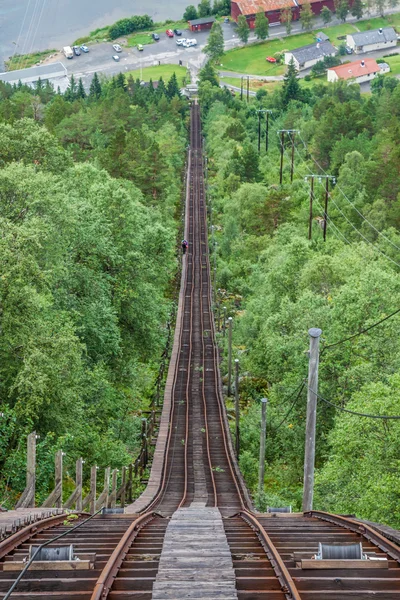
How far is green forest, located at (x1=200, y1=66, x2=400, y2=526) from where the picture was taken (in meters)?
24.4

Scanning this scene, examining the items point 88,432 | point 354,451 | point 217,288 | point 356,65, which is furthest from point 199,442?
point 356,65

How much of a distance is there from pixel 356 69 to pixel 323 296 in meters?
119

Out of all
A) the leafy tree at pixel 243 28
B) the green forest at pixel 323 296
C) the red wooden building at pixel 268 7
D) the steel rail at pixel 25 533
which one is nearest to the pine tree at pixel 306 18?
the red wooden building at pixel 268 7

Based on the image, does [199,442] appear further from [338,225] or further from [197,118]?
[197,118]

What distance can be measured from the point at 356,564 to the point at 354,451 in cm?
1484

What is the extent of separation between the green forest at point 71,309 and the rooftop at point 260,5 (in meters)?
131

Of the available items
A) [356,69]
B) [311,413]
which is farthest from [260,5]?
[311,413]

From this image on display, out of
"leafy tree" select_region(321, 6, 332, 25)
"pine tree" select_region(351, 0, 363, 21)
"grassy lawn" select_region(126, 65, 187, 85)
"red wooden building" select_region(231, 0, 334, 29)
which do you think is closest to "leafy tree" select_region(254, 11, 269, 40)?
"red wooden building" select_region(231, 0, 334, 29)

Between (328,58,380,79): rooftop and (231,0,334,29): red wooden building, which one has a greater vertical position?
(231,0,334,29): red wooden building

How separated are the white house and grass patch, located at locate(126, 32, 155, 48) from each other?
162 ft

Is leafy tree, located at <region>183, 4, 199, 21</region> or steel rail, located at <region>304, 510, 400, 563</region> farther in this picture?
leafy tree, located at <region>183, 4, 199, 21</region>

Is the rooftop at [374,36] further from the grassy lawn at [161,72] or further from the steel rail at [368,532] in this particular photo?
the steel rail at [368,532]

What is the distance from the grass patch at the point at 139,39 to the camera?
7249 inches

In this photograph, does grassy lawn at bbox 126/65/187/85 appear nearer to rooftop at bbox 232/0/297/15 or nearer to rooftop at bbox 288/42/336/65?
rooftop at bbox 288/42/336/65
